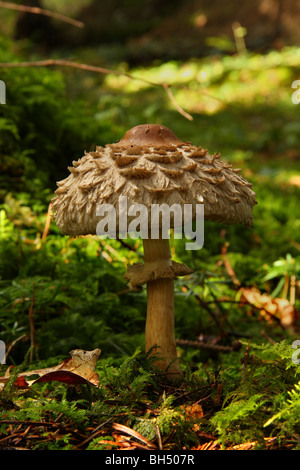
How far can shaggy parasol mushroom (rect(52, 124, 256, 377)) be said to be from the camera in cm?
195

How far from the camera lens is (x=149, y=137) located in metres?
2.21

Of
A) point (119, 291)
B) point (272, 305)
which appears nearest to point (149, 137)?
point (119, 291)

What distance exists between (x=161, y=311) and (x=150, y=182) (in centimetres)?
82

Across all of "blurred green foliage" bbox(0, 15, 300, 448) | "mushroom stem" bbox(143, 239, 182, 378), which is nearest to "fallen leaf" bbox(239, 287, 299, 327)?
"blurred green foliage" bbox(0, 15, 300, 448)

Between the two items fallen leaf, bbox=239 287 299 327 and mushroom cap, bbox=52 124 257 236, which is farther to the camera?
fallen leaf, bbox=239 287 299 327

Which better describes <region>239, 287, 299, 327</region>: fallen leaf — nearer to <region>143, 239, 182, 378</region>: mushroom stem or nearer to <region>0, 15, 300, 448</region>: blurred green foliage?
<region>0, 15, 300, 448</region>: blurred green foliage

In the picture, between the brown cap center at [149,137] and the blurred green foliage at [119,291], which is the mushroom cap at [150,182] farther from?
the blurred green foliage at [119,291]

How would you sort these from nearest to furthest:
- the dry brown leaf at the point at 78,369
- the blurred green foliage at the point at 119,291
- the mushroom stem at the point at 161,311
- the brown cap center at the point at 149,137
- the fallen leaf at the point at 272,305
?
the blurred green foliage at the point at 119,291, the dry brown leaf at the point at 78,369, the brown cap center at the point at 149,137, the mushroom stem at the point at 161,311, the fallen leaf at the point at 272,305

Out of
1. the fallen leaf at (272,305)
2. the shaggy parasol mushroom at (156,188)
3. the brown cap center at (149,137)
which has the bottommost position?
the fallen leaf at (272,305)

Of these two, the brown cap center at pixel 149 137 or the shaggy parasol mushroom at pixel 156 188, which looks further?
the brown cap center at pixel 149 137

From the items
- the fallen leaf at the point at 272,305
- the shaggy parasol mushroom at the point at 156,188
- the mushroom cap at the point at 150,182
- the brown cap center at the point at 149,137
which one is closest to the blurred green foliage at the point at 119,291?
the fallen leaf at the point at 272,305

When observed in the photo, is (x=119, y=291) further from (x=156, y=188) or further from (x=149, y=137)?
(x=156, y=188)

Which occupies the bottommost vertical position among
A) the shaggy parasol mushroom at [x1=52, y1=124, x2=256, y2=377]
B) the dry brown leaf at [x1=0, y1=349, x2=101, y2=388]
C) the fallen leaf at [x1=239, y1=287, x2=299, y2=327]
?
the dry brown leaf at [x1=0, y1=349, x2=101, y2=388]

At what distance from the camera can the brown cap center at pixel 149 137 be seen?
86.4 inches
